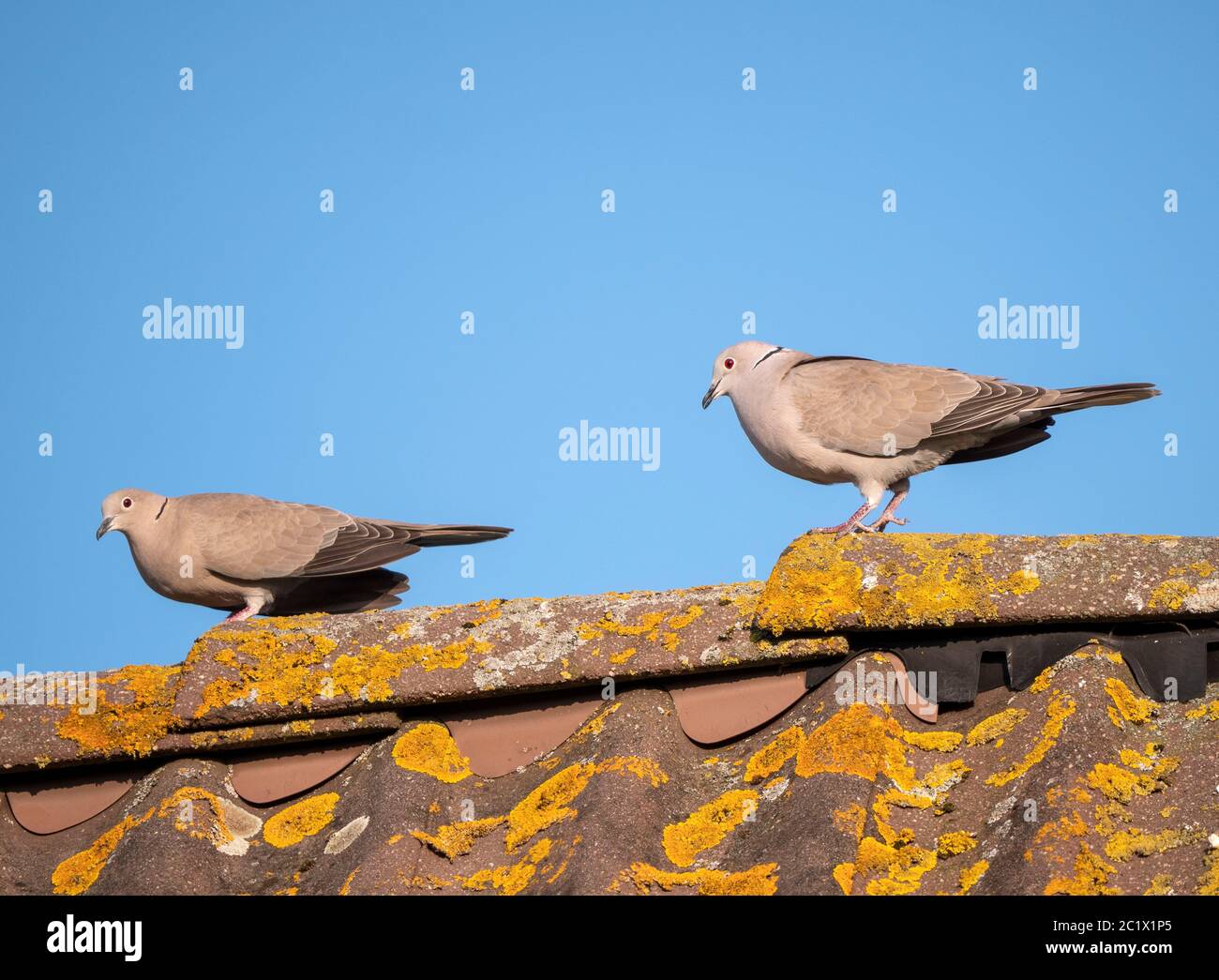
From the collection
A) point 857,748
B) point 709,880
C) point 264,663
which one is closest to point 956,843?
point 857,748

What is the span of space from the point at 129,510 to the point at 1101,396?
5.15 m

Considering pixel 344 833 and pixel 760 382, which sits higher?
pixel 760 382

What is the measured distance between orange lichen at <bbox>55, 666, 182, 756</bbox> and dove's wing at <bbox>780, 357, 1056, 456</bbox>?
3192mm

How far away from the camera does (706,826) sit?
12.1ft

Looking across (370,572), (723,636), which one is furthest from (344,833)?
(370,572)

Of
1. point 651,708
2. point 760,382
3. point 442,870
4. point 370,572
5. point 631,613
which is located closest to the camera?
point 442,870

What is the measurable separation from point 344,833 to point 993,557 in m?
2.18

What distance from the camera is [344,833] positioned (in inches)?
157

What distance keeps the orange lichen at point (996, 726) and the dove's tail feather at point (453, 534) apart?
3.61 metres

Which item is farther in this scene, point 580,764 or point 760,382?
point 760,382

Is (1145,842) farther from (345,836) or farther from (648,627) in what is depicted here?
(345,836)
